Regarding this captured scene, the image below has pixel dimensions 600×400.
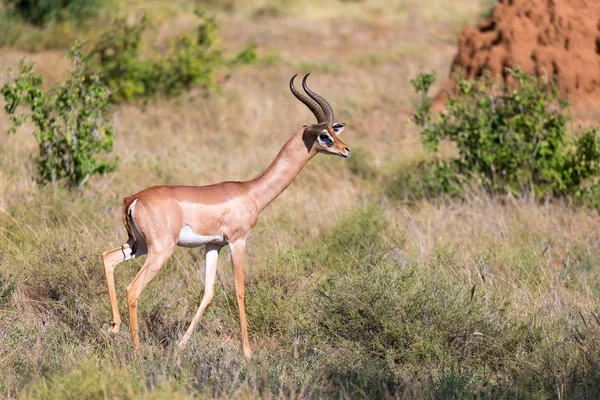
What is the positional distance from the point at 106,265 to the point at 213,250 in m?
0.79

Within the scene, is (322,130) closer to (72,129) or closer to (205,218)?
(205,218)

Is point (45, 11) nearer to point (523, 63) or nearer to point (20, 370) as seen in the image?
point (523, 63)

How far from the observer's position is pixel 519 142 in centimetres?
928

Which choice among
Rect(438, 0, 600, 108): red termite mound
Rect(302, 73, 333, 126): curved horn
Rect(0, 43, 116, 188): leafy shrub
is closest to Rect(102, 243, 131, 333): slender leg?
Rect(302, 73, 333, 126): curved horn

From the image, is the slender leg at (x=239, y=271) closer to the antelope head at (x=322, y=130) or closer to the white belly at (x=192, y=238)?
the white belly at (x=192, y=238)

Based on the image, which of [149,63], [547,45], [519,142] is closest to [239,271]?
[519,142]

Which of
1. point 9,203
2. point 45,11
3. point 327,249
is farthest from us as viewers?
point 45,11

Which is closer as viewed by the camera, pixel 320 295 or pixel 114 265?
pixel 114 265

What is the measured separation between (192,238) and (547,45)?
8.96 metres

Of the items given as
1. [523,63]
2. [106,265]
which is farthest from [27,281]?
[523,63]

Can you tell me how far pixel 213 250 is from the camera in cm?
596

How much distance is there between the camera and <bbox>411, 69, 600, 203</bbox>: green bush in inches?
360

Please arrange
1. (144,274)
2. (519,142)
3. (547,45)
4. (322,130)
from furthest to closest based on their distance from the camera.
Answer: (547,45) → (519,142) → (322,130) → (144,274)

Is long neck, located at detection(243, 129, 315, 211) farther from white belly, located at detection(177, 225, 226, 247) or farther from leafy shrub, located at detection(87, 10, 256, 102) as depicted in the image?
leafy shrub, located at detection(87, 10, 256, 102)
